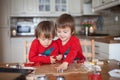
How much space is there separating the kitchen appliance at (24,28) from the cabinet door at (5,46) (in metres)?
0.31

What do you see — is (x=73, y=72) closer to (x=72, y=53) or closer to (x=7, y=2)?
(x=72, y=53)

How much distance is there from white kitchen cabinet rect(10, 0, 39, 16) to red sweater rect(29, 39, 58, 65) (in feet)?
11.4

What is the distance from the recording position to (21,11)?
16.0 feet

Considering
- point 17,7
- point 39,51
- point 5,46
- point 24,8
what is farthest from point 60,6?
point 39,51

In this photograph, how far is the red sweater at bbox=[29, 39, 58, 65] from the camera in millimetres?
1454

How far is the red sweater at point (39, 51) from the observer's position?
1454mm

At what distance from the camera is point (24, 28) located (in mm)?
5070

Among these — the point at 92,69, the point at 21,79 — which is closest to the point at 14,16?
the point at 92,69

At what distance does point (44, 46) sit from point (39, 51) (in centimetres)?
5

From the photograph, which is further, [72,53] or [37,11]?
[37,11]

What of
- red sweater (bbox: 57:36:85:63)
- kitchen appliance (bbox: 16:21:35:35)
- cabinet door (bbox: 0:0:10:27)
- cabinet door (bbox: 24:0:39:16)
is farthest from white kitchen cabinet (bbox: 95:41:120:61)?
cabinet door (bbox: 0:0:10:27)

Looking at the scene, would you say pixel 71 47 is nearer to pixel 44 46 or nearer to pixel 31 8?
pixel 44 46

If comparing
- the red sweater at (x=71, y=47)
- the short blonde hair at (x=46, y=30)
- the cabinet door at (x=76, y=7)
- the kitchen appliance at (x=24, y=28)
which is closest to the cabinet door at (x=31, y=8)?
the kitchen appliance at (x=24, y=28)

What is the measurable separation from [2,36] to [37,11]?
99 centimetres
